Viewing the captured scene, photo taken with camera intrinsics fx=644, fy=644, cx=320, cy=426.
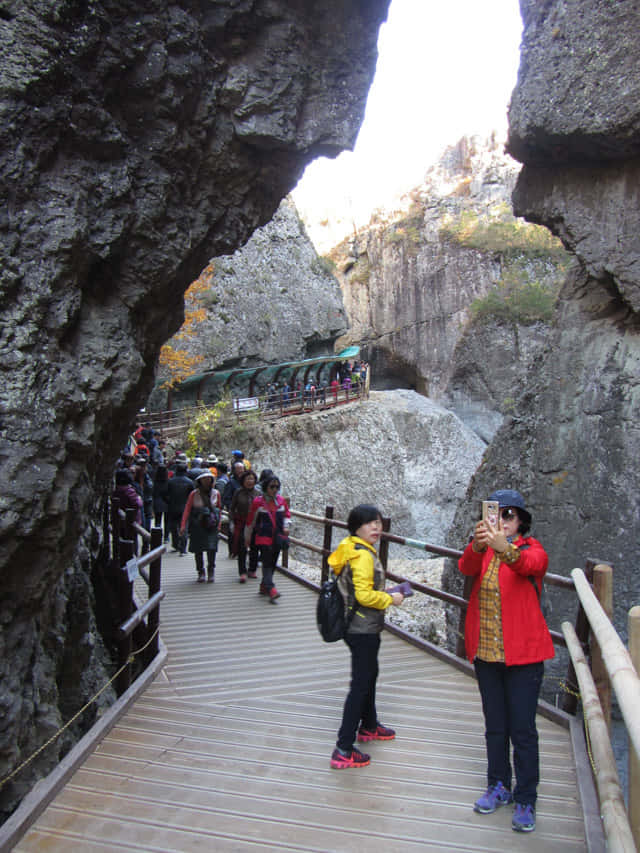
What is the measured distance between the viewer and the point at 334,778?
3627 mm

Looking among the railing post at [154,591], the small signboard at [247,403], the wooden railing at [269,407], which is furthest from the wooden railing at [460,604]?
the small signboard at [247,403]

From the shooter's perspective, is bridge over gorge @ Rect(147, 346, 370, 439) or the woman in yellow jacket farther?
bridge over gorge @ Rect(147, 346, 370, 439)

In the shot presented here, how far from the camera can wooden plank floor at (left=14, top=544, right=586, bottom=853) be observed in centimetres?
304

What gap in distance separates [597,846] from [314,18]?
755 centimetres

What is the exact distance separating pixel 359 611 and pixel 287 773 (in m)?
1.01

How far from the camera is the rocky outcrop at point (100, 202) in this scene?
4320 mm

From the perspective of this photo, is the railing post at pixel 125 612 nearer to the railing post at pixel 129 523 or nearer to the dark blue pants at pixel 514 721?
the railing post at pixel 129 523

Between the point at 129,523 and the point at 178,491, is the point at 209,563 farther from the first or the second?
the point at 129,523

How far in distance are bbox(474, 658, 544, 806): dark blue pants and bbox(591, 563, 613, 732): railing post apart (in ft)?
1.58

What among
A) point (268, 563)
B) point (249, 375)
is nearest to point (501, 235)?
point (249, 375)

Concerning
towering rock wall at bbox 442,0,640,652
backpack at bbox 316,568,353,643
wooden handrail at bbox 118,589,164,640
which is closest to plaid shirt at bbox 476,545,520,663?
backpack at bbox 316,568,353,643

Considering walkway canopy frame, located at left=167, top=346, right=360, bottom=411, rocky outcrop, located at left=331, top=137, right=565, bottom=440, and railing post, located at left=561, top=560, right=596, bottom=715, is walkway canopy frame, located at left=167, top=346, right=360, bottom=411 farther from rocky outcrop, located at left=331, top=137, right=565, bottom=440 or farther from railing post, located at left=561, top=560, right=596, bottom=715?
railing post, located at left=561, top=560, right=596, bottom=715

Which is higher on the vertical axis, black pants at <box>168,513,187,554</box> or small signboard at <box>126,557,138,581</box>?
small signboard at <box>126,557,138,581</box>

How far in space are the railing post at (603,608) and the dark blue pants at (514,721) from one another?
481 millimetres
